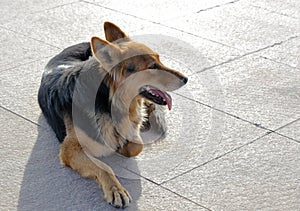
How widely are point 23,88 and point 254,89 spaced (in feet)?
8.34

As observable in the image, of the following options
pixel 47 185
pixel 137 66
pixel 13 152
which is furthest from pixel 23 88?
pixel 137 66

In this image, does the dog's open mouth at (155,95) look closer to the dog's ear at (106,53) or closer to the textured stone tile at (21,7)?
the dog's ear at (106,53)

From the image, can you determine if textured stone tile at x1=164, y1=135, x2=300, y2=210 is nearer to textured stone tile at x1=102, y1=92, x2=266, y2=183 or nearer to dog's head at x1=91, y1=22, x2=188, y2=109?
textured stone tile at x1=102, y1=92, x2=266, y2=183

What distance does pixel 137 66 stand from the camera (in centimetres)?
571

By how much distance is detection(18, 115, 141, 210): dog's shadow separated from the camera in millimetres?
5367

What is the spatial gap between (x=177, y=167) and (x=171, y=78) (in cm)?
80

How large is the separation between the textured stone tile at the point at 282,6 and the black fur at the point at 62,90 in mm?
4099

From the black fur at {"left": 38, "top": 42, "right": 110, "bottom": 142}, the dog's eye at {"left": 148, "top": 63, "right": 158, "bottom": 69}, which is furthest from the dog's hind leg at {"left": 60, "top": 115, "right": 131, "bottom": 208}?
the dog's eye at {"left": 148, "top": 63, "right": 158, "bottom": 69}

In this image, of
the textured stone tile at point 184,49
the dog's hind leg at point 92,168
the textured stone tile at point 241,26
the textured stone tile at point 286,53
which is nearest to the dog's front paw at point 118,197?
the dog's hind leg at point 92,168

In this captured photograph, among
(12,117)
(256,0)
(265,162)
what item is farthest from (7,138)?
(256,0)

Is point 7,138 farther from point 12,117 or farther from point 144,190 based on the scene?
point 144,190

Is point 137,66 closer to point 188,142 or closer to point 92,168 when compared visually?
point 92,168

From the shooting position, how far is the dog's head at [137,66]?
5648mm

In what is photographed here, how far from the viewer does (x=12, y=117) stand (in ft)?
22.5
